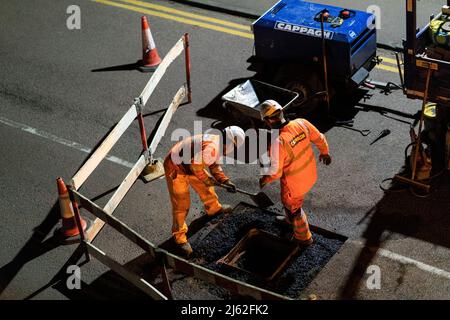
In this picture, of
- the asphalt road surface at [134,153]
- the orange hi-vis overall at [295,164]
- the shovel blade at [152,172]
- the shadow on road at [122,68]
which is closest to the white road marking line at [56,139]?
the asphalt road surface at [134,153]

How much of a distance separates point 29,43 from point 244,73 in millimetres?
4312

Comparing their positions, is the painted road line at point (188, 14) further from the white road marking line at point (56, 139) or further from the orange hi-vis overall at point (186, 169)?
the orange hi-vis overall at point (186, 169)

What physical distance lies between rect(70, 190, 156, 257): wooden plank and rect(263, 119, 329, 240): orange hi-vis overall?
1614 millimetres

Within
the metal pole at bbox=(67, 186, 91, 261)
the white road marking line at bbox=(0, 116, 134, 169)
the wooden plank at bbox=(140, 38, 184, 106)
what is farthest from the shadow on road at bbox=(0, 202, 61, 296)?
the wooden plank at bbox=(140, 38, 184, 106)

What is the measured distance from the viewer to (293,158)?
789 centimetres

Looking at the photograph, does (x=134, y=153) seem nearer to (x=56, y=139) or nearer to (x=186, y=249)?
(x=56, y=139)

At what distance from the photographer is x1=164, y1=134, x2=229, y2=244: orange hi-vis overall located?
7992mm

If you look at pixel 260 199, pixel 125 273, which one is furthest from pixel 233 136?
pixel 125 273

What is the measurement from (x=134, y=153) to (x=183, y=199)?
2.30 m

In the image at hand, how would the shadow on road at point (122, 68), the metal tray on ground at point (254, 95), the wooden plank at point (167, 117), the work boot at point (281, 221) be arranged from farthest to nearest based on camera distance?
the shadow on road at point (122, 68) < the metal tray on ground at point (254, 95) < the wooden plank at point (167, 117) < the work boot at point (281, 221)

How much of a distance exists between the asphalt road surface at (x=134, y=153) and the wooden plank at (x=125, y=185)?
108 millimetres

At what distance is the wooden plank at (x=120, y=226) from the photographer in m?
7.10
